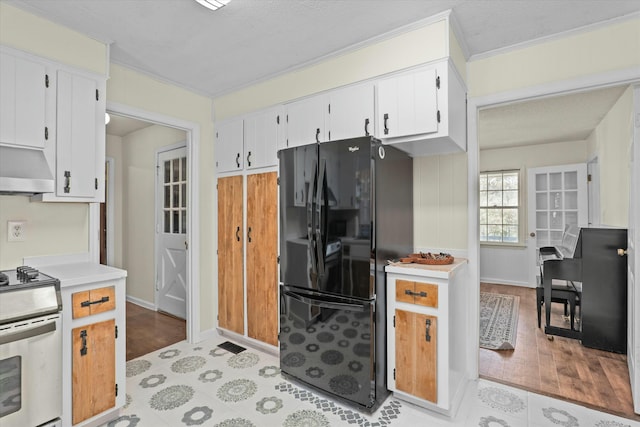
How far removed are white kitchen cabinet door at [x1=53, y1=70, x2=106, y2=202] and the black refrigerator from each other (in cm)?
133

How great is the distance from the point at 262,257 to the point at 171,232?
1.76 metres

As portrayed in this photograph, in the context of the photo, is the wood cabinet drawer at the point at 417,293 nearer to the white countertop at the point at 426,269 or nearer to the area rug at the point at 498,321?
the white countertop at the point at 426,269

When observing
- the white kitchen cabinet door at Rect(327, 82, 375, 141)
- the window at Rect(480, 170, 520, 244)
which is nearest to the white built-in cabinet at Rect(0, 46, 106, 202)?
the white kitchen cabinet door at Rect(327, 82, 375, 141)

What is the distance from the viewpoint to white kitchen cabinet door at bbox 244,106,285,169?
9.77 ft

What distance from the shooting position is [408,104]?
2.24m

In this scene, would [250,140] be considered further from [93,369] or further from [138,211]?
[138,211]

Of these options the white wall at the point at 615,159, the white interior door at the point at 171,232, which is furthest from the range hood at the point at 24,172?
the white wall at the point at 615,159

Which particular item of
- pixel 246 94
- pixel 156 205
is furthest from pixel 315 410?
pixel 156 205

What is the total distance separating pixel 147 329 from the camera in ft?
12.2

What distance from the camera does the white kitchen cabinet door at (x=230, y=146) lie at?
327cm

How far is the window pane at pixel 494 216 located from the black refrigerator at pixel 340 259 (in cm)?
446

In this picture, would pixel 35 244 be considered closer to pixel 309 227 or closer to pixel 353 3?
pixel 309 227

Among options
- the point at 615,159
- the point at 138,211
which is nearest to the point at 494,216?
the point at 615,159

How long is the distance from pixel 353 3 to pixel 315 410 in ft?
8.52
